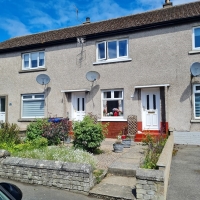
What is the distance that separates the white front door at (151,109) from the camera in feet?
35.5

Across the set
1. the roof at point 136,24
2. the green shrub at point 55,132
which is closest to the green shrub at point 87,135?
the green shrub at point 55,132

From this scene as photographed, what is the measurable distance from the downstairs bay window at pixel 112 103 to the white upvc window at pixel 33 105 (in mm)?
4108

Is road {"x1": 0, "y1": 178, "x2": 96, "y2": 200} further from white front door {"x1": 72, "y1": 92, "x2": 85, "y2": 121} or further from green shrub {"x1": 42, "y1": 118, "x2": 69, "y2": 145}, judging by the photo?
white front door {"x1": 72, "y1": 92, "x2": 85, "y2": 121}

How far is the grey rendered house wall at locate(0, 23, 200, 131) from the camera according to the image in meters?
10.3

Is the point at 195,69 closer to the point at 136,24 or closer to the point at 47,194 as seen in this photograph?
the point at 136,24

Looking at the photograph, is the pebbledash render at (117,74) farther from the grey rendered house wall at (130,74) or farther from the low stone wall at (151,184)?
the low stone wall at (151,184)

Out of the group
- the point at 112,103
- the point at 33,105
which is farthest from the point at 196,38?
the point at 33,105

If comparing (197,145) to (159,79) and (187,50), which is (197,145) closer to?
(159,79)

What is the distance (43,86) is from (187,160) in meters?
9.41

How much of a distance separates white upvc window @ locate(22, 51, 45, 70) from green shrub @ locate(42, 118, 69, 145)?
6.01 m

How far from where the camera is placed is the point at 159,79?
1070cm

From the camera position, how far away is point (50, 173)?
16.4 feet

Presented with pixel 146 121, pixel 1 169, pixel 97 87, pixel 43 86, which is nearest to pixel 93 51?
pixel 97 87

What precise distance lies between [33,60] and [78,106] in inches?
179
